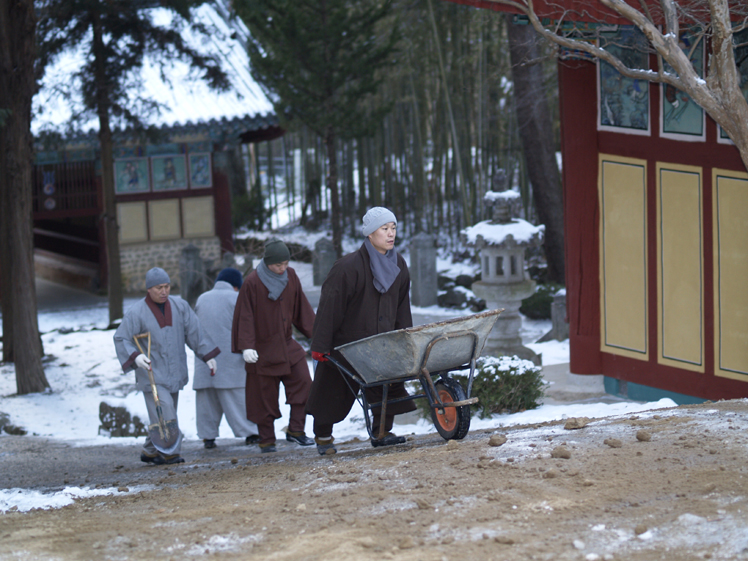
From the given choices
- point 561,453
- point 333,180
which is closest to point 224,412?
point 561,453

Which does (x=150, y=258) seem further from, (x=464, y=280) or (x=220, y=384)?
(x=220, y=384)

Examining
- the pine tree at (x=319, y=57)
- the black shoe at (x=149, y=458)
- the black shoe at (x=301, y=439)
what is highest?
the pine tree at (x=319, y=57)

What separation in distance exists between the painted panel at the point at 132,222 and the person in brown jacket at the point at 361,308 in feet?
36.9

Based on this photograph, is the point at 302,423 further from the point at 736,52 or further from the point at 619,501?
the point at 736,52

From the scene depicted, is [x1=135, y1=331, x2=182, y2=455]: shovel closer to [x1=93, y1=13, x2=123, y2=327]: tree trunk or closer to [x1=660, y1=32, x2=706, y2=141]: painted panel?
[x1=660, y1=32, x2=706, y2=141]: painted panel

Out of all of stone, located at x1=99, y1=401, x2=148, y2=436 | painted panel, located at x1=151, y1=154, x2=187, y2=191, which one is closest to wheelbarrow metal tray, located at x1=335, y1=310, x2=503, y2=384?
stone, located at x1=99, y1=401, x2=148, y2=436

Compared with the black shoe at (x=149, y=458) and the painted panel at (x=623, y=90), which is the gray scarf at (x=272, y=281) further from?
the painted panel at (x=623, y=90)

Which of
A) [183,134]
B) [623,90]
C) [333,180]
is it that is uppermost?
[183,134]

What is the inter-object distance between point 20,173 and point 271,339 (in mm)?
4662

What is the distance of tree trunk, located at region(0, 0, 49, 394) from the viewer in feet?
30.3

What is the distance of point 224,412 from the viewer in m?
6.93

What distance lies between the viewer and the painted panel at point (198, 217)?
16281 mm

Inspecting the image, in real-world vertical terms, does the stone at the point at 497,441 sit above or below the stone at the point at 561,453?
below

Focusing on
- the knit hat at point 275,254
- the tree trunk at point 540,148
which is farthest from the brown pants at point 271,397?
the tree trunk at point 540,148
